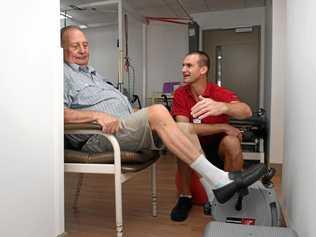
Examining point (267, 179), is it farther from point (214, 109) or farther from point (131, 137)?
point (131, 137)

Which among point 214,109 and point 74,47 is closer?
point 214,109

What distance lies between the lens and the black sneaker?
182 cm

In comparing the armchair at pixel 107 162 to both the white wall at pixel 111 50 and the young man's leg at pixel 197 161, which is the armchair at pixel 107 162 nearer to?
the young man's leg at pixel 197 161

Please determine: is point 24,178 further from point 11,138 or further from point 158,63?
point 158,63

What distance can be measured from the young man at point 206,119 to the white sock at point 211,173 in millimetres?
310

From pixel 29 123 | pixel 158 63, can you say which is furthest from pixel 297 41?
pixel 158 63

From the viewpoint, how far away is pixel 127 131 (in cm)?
159

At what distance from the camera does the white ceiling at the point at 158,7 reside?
5.20 m

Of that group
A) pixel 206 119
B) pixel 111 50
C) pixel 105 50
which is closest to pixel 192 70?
pixel 206 119

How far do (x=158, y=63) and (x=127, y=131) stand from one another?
5.04 m

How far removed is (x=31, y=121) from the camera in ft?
3.80

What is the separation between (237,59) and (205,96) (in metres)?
4.00

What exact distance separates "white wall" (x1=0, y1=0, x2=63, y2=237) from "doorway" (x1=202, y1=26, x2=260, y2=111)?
4.96 metres

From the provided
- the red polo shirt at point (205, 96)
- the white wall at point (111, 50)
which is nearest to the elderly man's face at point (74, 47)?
the red polo shirt at point (205, 96)
